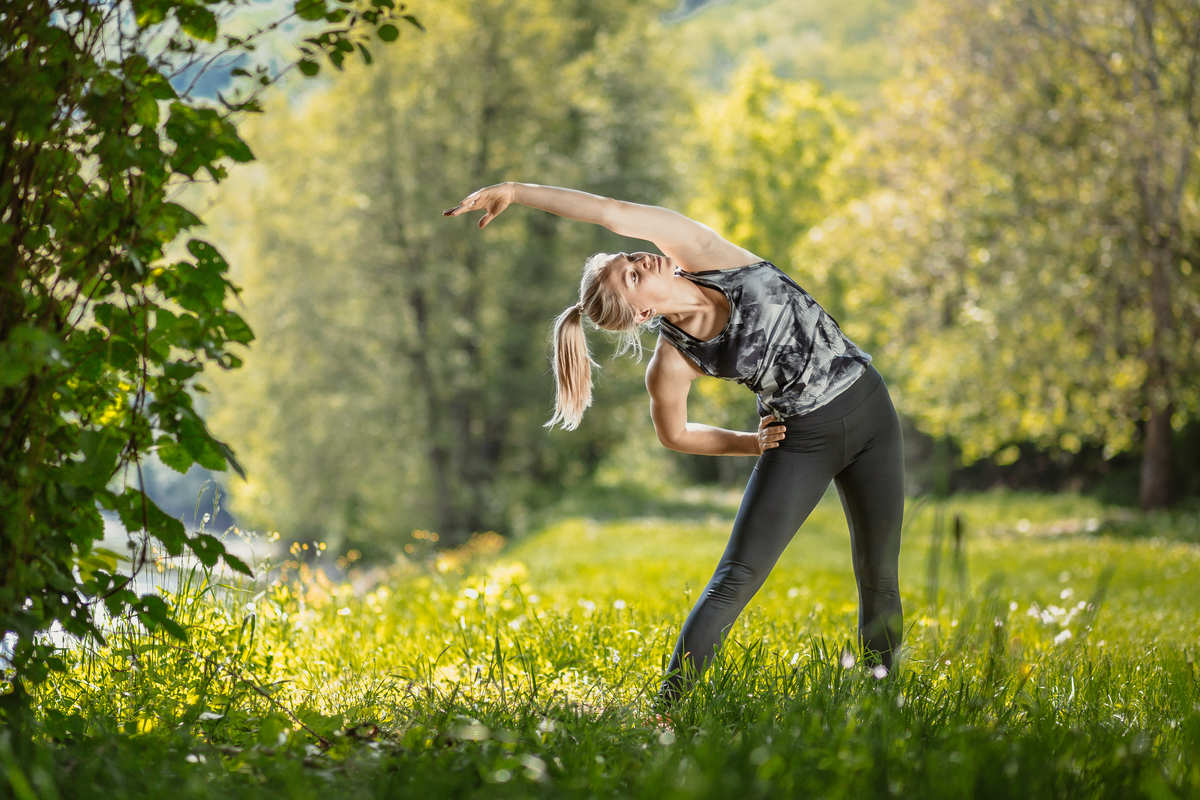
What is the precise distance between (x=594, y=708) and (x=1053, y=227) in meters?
15.5

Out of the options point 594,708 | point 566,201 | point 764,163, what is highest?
point 764,163

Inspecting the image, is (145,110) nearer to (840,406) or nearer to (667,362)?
(667,362)

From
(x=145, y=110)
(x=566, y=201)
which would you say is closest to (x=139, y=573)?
(x=145, y=110)

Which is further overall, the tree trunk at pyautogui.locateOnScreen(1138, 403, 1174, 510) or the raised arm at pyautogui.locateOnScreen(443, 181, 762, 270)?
the tree trunk at pyautogui.locateOnScreen(1138, 403, 1174, 510)

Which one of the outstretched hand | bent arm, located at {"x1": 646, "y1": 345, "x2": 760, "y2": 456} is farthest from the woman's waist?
the outstretched hand

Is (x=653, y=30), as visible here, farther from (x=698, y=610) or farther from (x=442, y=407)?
(x=698, y=610)

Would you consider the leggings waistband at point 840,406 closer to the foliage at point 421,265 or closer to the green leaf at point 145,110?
the green leaf at point 145,110

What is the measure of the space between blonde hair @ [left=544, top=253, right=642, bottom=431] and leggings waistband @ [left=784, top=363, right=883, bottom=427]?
2.14ft

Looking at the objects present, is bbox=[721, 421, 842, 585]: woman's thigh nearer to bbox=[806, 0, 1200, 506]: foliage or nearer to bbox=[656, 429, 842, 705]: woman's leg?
bbox=[656, 429, 842, 705]: woman's leg

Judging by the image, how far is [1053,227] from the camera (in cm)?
1659

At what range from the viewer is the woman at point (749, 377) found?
3.69 m

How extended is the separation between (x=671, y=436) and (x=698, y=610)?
2.18 ft

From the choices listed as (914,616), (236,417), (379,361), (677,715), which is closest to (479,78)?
(379,361)

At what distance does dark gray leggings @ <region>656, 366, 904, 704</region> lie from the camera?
367 cm
